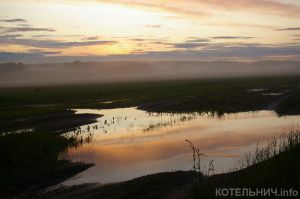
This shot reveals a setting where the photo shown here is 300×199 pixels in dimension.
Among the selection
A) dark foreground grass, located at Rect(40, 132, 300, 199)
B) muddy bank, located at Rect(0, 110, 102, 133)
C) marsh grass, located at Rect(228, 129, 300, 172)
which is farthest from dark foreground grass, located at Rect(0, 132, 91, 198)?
muddy bank, located at Rect(0, 110, 102, 133)

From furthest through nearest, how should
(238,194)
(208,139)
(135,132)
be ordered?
(135,132), (208,139), (238,194)

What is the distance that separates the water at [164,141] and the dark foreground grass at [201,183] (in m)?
2.20

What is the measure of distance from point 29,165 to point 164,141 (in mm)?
9849

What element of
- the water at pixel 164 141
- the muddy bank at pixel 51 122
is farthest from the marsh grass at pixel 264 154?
the muddy bank at pixel 51 122

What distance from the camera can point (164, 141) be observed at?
25.7m

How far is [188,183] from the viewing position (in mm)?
13773

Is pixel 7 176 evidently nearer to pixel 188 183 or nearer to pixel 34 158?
pixel 34 158

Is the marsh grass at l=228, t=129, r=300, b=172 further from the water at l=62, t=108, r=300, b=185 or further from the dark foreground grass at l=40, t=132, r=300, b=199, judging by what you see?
the dark foreground grass at l=40, t=132, r=300, b=199

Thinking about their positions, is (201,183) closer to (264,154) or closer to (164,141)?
(264,154)

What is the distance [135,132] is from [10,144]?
488 inches

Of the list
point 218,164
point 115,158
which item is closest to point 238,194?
point 218,164

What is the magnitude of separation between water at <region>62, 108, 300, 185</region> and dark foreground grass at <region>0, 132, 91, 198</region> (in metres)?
0.84

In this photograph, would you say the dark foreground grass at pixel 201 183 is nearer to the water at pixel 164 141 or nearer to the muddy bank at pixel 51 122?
the water at pixel 164 141

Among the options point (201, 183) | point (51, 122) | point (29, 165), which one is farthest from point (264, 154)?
point (51, 122)
